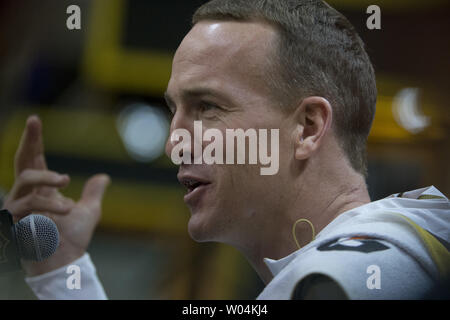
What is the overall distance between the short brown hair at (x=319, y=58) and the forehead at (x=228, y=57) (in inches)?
0.7

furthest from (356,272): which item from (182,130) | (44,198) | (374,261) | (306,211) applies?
(44,198)

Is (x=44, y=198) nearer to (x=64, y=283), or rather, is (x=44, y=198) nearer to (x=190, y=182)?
(x=64, y=283)

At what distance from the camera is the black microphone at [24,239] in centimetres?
76

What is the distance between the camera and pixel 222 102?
0.84m

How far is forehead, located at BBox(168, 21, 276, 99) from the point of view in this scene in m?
0.85

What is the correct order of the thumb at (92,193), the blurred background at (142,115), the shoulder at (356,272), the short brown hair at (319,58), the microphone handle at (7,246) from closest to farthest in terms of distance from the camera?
the shoulder at (356,272)
the microphone handle at (7,246)
the short brown hair at (319,58)
the blurred background at (142,115)
the thumb at (92,193)

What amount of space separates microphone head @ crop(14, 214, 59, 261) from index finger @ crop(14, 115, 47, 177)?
0.27 metres

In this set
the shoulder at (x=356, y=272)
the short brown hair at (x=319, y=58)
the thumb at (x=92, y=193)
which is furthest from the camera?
the thumb at (x=92, y=193)

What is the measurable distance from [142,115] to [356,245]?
60.4 inches

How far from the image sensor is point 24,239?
0.80m

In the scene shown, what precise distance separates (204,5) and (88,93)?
1.59 m

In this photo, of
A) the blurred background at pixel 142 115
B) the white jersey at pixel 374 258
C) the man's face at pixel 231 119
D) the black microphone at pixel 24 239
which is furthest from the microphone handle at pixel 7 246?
the white jersey at pixel 374 258

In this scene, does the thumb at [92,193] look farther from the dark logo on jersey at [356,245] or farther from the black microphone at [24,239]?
the dark logo on jersey at [356,245]
